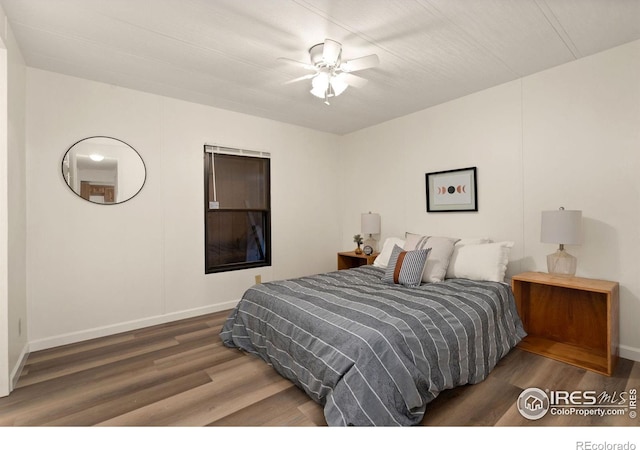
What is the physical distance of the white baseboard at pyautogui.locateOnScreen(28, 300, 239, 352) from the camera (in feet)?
9.16

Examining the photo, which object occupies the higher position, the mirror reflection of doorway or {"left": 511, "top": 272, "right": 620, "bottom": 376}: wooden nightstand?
the mirror reflection of doorway

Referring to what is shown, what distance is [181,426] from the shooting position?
1.71m

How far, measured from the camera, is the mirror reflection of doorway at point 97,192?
2.97 metres

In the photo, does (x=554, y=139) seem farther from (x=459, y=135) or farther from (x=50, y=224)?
(x=50, y=224)

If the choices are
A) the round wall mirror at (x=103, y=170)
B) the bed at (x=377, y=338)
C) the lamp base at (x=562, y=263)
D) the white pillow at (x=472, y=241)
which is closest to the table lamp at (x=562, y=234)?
the lamp base at (x=562, y=263)

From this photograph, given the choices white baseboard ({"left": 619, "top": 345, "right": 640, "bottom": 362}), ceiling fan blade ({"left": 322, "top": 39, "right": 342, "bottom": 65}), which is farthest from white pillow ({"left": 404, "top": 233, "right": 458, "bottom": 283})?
ceiling fan blade ({"left": 322, "top": 39, "right": 342, "bottom": 65})

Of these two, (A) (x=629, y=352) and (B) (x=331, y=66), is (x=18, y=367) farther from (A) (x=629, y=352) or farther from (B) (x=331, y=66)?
(A) (x=629, y=352)

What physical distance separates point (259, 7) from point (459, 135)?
2538 millimetres

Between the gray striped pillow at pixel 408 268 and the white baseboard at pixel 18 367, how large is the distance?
9.54 feet

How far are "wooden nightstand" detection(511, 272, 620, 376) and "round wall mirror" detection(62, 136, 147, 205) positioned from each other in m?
3.79

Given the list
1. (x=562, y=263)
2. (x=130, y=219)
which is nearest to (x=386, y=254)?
(x=562, y=263)

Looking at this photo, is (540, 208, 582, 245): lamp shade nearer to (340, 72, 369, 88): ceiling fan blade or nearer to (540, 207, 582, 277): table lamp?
(540, 207, 582, 277): table lamp

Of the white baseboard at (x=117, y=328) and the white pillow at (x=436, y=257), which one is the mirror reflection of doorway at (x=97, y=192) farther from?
the white pillow at (x=436, y=257)

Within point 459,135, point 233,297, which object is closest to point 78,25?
point 233,297
